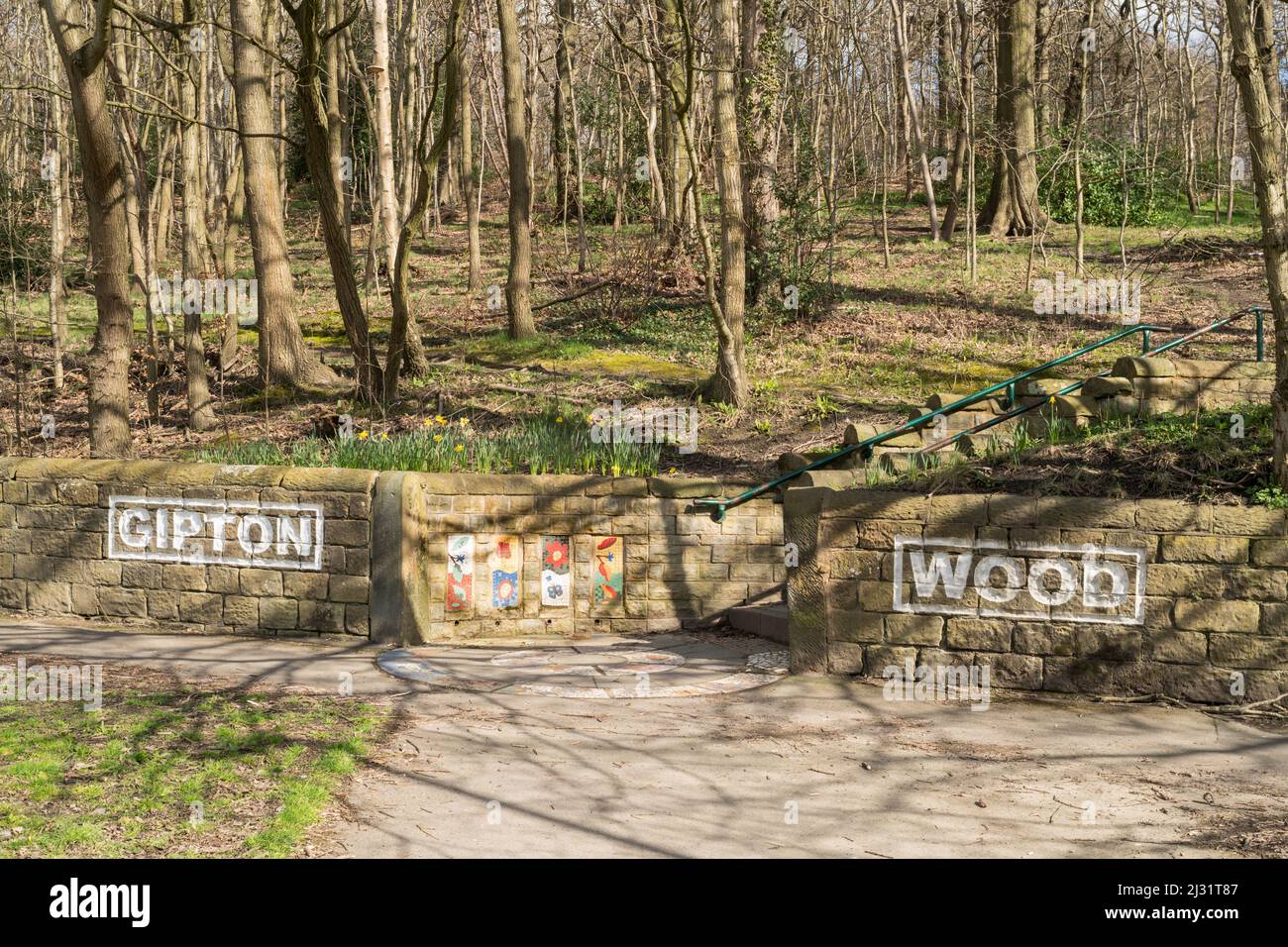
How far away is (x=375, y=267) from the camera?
2359 cm

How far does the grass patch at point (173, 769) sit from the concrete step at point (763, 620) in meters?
3.71

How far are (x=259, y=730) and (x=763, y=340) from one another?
11.8 m

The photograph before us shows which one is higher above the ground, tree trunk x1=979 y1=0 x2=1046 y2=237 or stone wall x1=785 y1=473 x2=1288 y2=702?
tree trunk x1=979 y1=0 x2=1046 y2=237

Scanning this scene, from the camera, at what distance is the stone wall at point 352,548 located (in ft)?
31.4

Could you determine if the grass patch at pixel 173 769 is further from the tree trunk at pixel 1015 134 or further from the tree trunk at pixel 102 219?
the tree trunk at pixel 1015 134

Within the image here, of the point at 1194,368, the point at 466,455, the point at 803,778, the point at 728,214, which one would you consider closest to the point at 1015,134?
the point at 728,214

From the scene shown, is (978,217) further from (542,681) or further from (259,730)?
(259,730)

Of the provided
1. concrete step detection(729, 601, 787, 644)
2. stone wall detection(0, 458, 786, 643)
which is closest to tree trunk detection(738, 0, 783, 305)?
stone wall detection(0, 458, 786, 643)

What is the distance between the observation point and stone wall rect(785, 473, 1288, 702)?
7.22 m

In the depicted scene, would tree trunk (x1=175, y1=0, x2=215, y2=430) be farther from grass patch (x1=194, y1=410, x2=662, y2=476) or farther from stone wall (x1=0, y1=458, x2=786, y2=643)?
Answer: stone wall (x1=0, y1=458, x2=786, y2=643)

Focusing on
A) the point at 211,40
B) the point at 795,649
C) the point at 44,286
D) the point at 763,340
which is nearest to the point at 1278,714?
the point at 795,649

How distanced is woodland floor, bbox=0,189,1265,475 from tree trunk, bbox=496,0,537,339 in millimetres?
A: 561

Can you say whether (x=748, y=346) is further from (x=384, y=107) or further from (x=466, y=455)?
(x=466, y=455)
